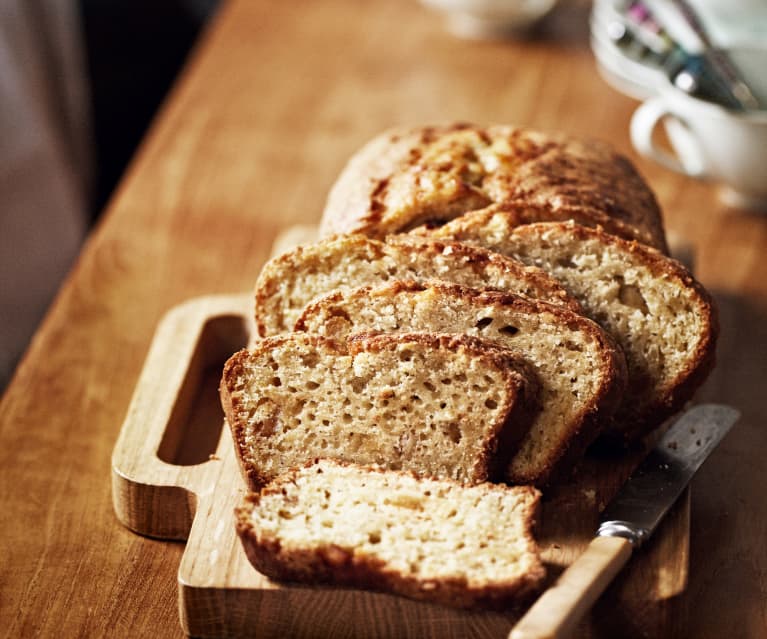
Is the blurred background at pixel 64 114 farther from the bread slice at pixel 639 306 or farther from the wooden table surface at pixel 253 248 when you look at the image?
the bread slice at pixel 639 306

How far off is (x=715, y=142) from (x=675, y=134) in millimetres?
264

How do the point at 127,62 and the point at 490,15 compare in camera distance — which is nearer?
the point at 490,15

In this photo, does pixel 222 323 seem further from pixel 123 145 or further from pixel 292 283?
pixel 123 145

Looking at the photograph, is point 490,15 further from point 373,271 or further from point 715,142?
point 373,271

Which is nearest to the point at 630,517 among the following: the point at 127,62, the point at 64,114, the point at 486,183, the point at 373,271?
the point at 373,271

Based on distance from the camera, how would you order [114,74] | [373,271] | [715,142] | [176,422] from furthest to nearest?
1. [114,74]
2. [715,142]
3. [176,422]
4. [373,271]

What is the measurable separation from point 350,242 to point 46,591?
85 cm

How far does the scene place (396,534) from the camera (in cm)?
176

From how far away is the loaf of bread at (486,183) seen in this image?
2.27m

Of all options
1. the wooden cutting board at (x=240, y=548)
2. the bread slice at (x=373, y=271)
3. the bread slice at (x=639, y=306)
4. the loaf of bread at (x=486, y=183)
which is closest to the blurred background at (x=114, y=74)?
the loaf of bread at (x=486, y=183)

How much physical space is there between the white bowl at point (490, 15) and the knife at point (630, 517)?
2198mm

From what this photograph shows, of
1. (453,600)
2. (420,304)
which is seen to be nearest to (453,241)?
(420,304)

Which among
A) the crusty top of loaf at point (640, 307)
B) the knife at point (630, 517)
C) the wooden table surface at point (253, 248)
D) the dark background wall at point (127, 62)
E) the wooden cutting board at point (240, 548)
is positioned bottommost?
the dark background wall at point (127, 62)

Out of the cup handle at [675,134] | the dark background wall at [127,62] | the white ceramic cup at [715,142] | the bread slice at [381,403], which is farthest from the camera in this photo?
the dark background wall at [127,62]
